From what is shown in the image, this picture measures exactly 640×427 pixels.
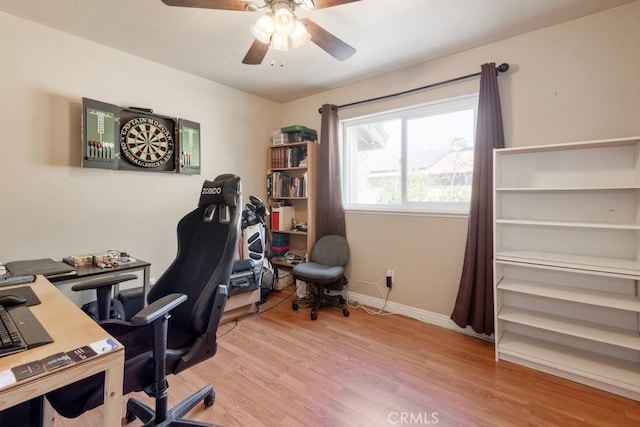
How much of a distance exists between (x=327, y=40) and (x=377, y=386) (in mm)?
2178

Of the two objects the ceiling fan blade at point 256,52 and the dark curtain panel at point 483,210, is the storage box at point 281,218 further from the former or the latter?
the dark curtain panel at point 483,210

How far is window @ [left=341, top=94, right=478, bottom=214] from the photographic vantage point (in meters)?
2.60

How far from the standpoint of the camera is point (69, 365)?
28.9 inches

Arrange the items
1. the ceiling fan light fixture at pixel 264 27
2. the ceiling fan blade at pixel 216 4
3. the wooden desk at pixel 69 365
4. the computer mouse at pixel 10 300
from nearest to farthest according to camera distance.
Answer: the wooden desk at pixel 69 365
the computer mouse at pixel 10 300
the ceiling fan blade at pixel 216 4
the ceiling fan light fixture at pixel 264 27

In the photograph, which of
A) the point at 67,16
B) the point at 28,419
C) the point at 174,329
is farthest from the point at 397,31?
the point at 28,419

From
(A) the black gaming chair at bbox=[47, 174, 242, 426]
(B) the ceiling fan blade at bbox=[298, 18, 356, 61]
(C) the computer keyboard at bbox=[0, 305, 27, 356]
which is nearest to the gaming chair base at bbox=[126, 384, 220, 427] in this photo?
(A) the black gaming chair at bbox=[47, 174, 242, 426]

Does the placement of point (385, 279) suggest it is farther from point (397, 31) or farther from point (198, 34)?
point (198, 34)

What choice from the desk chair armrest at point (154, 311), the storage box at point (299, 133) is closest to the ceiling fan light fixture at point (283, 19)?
the desk chair armrest at point (154, 311)

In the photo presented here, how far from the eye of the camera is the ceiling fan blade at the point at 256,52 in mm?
1809

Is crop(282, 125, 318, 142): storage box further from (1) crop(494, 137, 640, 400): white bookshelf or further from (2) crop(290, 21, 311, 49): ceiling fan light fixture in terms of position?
(1) crop(494, 137, 640, 400): white bookshelf

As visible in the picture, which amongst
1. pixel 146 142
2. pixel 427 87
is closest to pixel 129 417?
pixel 146 142

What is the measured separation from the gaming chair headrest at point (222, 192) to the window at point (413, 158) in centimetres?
187

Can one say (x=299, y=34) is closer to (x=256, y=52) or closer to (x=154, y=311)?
(x=256, y=52)

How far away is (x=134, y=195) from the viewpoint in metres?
2.54
